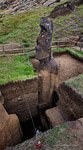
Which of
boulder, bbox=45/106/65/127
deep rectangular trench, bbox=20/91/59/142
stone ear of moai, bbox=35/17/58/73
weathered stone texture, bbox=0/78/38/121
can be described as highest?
stone ear of moai, bbox=35/17/58/73

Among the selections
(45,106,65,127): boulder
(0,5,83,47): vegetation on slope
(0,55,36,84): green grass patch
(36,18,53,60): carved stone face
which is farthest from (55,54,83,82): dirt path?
(0,5,83,47): vegetation on slope

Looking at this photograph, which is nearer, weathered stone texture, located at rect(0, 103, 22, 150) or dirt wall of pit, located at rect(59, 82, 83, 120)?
weathered stone texture, located at rect(0, 103, 22, 150)

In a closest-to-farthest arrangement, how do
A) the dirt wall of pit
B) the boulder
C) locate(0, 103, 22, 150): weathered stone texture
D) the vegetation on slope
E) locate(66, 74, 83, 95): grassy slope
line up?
locate(0, 103, 22, 150): weathered stone texture
the dirt wall of pit
locate(66, 74, 83, 95): grassy slope
the boulder
the vegetation on slope

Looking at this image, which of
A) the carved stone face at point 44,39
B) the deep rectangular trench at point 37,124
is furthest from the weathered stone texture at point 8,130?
the carved stone face at point 44,39

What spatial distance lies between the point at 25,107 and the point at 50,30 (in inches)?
175

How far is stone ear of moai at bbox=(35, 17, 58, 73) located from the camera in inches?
541

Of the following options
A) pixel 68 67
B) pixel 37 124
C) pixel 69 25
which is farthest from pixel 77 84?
pixel 69 25

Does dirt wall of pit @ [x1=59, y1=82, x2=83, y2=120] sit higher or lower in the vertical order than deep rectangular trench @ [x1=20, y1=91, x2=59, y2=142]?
higher

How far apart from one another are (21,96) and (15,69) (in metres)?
1.65

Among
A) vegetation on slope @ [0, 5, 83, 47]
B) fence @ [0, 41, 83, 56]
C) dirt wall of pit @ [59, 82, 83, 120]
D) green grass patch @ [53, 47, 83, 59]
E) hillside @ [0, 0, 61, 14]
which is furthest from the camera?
hillside @ [0, 0, 61, 14]

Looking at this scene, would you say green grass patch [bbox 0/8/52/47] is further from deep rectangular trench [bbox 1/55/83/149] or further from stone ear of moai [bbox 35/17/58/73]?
stone ear of moai [bbox 35/17/58/73]

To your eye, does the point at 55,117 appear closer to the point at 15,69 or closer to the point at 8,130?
the point at 8,130

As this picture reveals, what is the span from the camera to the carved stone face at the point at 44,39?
45.0 feet

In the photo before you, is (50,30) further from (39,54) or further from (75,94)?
(75,94)
